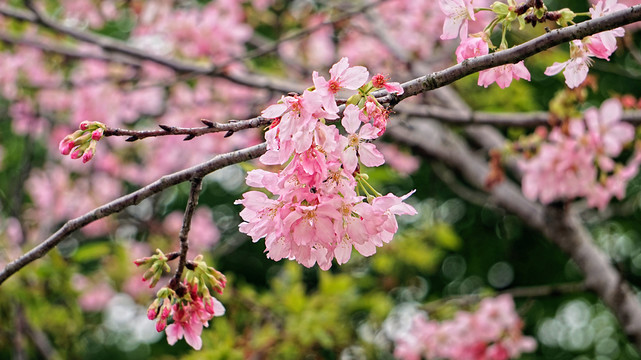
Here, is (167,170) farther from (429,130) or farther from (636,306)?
(636,306)

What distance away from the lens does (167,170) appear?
18.2ft

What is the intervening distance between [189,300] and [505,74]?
0.67m

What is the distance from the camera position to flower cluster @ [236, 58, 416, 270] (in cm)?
91

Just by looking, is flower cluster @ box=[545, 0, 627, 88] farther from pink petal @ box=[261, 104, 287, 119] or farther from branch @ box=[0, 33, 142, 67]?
branch @ box=[0, 33, 142, 67]

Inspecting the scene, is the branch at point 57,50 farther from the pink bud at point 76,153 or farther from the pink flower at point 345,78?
the pink flower at point 345,78

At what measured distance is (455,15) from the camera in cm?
114

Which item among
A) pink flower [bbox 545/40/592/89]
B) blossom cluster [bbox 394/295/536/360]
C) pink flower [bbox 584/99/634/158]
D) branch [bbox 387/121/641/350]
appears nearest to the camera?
pink flower [bbox 545/40/592/89]

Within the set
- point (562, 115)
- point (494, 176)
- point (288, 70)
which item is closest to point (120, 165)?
point (288, 70)

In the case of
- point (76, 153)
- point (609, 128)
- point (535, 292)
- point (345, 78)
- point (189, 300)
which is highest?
point (609, 128)

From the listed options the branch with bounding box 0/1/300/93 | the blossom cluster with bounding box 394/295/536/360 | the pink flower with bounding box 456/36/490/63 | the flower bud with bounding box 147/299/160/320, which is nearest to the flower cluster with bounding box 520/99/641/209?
the blossom cluster with bounding box 394/295/536/360

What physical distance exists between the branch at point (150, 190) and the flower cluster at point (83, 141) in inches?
3.5

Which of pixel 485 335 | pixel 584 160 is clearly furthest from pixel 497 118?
pixel 485 335

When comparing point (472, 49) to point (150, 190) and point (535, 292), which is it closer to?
point (150, 190)

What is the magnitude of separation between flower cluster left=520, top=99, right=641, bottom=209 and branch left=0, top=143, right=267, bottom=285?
180 centimetres
